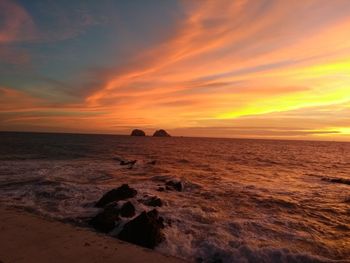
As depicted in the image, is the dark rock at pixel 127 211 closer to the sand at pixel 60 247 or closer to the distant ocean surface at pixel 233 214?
the distant ocean surface at pixel 233 214

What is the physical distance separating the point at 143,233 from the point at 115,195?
6290mm

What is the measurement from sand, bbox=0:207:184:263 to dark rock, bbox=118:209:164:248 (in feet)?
4.46

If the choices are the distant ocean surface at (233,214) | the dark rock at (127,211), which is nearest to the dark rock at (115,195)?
the distant ocean surface at (233,214)

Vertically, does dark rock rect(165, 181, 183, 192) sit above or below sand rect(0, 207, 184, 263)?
below

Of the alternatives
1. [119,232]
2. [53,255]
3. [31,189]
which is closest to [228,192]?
[119,232]

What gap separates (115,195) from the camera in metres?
16.2

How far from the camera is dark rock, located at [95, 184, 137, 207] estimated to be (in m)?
15.3

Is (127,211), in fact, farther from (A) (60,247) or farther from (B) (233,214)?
(B) (233,214)

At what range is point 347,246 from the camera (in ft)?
36.3

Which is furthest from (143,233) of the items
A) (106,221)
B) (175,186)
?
(175,186)

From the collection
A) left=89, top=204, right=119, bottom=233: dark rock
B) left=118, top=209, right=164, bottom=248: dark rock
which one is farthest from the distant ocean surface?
left=89, top=204, right=119, bottom=233: dark rock

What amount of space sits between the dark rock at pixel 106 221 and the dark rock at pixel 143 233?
4.07ft

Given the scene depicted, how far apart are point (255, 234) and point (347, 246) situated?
10.7 feet

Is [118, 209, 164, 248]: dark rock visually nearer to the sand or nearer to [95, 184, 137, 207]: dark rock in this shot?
the sand
